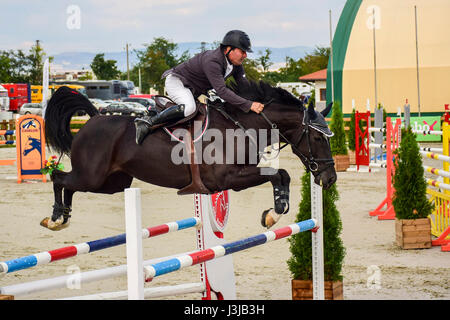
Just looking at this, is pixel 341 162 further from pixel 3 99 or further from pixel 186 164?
pixel 3 99

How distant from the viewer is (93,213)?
948 centimetres

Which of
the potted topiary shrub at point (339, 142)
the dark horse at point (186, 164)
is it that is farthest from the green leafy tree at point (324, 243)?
the potted topiary shrub at point (339, 142)

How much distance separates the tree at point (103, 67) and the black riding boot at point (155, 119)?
5382 centimetres

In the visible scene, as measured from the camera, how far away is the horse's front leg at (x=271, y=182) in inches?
153

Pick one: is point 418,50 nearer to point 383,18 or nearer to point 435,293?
point 383,18

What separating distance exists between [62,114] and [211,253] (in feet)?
5.82

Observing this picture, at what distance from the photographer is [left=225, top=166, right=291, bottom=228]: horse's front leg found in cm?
389

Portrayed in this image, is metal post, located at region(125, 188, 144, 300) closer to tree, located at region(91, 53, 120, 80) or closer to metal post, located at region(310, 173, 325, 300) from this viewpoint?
metal post, located at region(310, 173, 325, 300)

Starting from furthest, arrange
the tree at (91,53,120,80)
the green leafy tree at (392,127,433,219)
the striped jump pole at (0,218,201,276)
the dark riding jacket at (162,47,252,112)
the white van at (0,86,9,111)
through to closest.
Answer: the tree at (91,53,120,80), the white van at (0,86,9,111), the green leafy tree at (392,127,433,219), the dark riding jacket at (162,47,252,112), the striped jump pole at (0,218,201,276)

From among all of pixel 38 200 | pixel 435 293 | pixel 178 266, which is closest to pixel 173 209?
pixel 38 200

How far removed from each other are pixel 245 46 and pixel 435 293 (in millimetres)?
2544

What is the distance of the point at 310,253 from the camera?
15.8 feet

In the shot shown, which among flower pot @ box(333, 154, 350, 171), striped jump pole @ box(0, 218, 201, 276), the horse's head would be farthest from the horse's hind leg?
flower pot @ box(333, 154, 350, 171)

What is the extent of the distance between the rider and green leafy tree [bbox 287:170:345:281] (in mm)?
994
